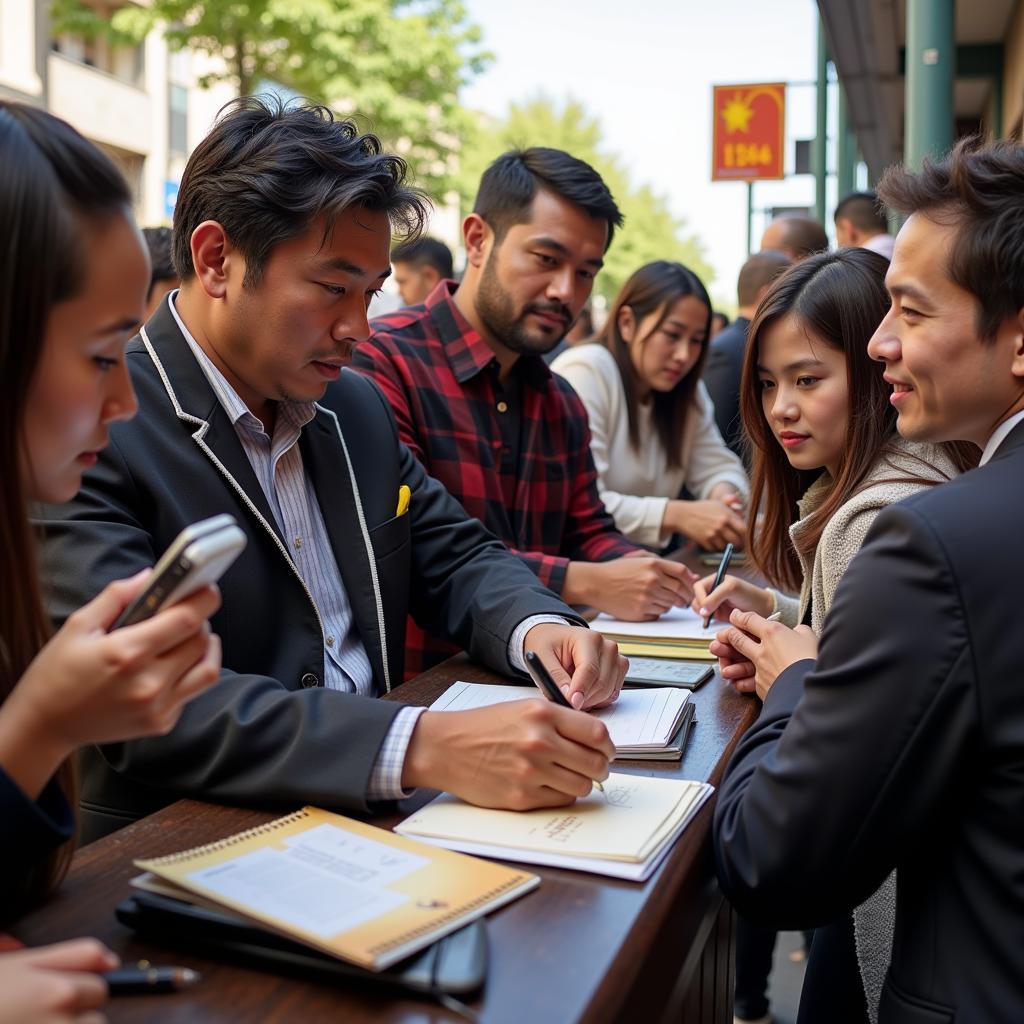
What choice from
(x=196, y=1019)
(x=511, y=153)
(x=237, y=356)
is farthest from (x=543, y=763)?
(x=511, y=153)

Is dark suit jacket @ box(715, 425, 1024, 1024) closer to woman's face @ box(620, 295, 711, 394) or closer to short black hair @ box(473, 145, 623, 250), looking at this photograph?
short black hair @ box(473, 145, 623, 250)

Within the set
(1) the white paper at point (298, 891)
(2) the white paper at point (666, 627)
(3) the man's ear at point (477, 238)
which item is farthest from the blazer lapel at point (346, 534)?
(3) the man's ear at point (477, 238)

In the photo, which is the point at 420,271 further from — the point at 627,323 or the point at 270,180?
the point at 270,180

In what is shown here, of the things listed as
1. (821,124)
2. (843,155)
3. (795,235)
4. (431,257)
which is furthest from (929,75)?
(843,155)

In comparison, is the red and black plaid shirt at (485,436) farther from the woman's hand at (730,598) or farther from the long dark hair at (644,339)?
the long dark hair at (644,339)

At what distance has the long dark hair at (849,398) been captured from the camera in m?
2.21

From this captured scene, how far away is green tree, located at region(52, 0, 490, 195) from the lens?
13602mm

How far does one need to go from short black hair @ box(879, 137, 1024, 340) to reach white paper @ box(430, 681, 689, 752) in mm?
721

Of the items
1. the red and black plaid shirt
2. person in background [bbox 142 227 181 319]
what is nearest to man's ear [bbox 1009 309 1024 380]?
the red and black plaid shirt

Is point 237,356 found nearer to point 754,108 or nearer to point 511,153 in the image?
point 511,153

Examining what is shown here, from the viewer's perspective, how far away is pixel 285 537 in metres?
2.04

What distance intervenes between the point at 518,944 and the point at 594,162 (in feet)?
106

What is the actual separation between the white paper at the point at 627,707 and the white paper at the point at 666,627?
0.47m

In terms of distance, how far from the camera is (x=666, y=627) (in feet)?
8.63
